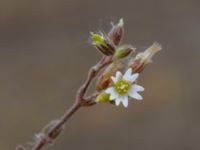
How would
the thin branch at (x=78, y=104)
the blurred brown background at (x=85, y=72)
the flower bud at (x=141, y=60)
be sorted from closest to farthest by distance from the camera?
1. the thin branch at (x=78, y=104)
2. the flower bud at (x=141, y=60)
3. the blurred brown background at (x=85, y=72)

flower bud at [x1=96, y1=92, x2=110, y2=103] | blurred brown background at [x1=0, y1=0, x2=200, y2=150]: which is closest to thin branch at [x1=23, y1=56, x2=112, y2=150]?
flower bud at [x1=96, y1=92, x2=110, y2=103]

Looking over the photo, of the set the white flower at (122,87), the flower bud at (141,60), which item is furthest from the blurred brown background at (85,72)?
the white flower at (122,87)

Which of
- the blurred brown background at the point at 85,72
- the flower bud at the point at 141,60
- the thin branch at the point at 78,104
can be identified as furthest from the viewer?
the blurred brown background at the point at 85,72

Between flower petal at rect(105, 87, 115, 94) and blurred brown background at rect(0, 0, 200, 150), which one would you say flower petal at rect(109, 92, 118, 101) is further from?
blurred brown background at rect(0, 0, 200, 150)

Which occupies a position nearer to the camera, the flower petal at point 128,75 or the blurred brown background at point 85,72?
the flower petal at point 128,75

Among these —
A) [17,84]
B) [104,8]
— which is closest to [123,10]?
[104,8]

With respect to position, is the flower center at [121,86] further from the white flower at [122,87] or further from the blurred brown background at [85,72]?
the blurred brown background at [85,72]

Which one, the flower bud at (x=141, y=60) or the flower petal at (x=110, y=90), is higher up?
the flower bud at (x=141, y=60)

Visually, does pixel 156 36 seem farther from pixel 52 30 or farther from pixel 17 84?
pixel 17 84
